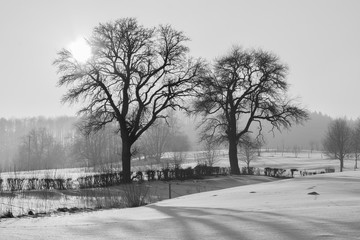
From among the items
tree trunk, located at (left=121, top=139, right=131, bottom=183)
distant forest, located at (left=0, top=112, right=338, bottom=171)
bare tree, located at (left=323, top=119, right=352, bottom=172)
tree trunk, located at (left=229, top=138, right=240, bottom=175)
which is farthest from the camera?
distant forest, located at (left=0, top=112, right=338, bottom=171)

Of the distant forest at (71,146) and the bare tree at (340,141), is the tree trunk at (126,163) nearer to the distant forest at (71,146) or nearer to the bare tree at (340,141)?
the distant forest at (71,146)

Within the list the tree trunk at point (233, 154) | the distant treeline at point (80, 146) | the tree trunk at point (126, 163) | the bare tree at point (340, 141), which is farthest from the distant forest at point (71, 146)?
the tree trunk at point (126, 163)

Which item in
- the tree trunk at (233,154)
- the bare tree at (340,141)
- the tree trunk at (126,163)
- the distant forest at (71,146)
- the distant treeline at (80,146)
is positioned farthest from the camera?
the distant forest at (71,146)

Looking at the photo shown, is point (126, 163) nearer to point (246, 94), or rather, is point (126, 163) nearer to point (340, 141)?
point (246, 94)

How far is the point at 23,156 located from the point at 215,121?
66863mm

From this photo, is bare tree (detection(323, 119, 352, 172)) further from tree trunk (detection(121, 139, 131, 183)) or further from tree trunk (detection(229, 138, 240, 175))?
tree trunk (detection(121, 139, 131, 183))

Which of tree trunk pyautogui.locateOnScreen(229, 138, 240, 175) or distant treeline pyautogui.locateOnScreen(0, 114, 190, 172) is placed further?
distant treeline pyautogui.locateOnScreen(0, 114, 190, 172)

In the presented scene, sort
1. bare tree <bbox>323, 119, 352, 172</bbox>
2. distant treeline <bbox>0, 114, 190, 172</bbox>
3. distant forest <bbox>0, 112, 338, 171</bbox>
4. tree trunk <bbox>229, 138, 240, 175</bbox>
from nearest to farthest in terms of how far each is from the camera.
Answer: tree trunk <bbox>229, 138, 240, 175</bbox> → bare tree <bbox>323, 119, 352, 172</bbox> → distant treeline <bbox>0, 114, 190, 172</bbox> → distant forest <bbox>0, 112, 338, 171</bbox>

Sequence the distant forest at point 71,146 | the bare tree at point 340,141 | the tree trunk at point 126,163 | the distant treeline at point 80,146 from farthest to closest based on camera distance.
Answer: the distant forest at point 71,146
the distant treeline at point 80,146
the bare tree at point 340,141
the tree trunk at point 126,163

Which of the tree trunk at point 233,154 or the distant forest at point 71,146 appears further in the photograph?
the distant forest at point 71,146

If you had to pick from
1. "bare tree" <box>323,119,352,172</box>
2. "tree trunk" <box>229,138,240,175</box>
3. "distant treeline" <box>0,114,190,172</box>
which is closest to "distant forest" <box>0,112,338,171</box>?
"distant treeline" <box>0,114,190,172</box>

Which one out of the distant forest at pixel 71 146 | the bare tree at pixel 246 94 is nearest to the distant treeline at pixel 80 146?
the distant forest at pixel 71 146

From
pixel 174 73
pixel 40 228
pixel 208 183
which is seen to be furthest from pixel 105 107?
pixel 40 228

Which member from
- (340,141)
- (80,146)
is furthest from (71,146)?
(340,141)
